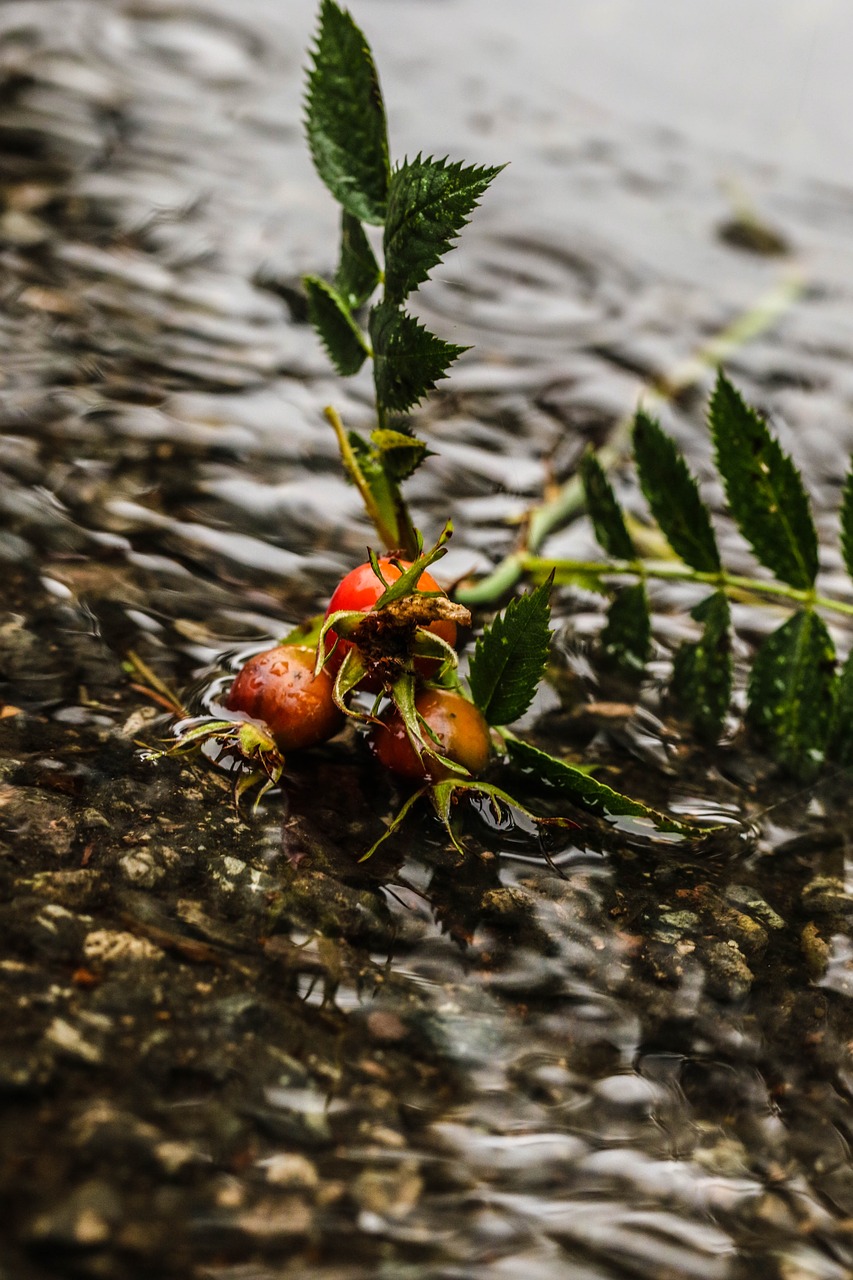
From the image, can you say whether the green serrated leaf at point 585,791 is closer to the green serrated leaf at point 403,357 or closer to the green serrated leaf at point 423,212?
the green serrated leaf at point 403,357

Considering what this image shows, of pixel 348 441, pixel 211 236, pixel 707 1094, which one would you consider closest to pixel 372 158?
pixel 348 441

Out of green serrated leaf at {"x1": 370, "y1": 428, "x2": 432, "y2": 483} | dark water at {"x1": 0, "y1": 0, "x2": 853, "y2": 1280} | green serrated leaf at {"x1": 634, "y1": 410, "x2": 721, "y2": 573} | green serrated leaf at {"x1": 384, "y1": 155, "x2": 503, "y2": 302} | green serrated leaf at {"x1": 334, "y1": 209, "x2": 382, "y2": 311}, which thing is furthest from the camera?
green serrated leaf at {"x1": 634, "y1": 410, "x2": 721, "y2": 573}

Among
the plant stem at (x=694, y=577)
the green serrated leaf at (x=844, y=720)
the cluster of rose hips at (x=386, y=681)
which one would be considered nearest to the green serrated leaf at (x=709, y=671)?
the plant stem at (x=694, y=577)

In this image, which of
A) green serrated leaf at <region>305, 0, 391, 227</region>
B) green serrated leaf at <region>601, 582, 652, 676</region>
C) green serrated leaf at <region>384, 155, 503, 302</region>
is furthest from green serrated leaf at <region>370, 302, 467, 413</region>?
green serrated leaf at <region>601, 582, 652, 676</region>

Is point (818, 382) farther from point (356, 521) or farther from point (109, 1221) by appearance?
point (109, 1221)

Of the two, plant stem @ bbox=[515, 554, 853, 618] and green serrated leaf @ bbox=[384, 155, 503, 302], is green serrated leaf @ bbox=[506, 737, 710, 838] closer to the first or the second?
plant stem @ bbox=[515, 554, 853, 618]

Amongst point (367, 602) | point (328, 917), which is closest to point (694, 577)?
point (367, 602)
